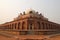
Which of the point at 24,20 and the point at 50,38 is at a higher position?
the point at 24,20

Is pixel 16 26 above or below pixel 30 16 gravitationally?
below

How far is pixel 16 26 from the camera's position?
10.6m

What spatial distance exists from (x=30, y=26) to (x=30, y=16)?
0.68 meters

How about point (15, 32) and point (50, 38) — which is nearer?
point (50, 38)

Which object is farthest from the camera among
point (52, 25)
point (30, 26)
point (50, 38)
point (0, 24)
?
point (52, 25)

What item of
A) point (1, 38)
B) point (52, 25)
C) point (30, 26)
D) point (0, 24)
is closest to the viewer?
point (1, 38)

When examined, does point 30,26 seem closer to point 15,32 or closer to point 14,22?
point 14,22

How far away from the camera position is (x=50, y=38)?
5.21m

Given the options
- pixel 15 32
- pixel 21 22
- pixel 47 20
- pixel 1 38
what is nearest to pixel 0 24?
pixel 21 22

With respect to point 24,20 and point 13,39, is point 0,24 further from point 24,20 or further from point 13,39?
point 13,39

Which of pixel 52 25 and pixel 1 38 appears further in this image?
pixel 52 25

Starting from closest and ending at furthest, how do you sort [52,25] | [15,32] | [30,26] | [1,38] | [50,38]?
[1,38] → [50,38] → [15,32] → [30,26] → [52,25]

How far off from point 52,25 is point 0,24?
4220 mm

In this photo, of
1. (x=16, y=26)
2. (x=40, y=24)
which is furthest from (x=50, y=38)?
(x=16, y=26)
